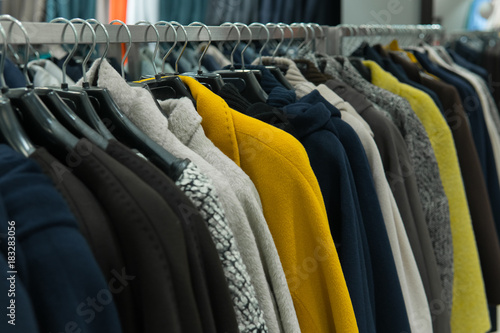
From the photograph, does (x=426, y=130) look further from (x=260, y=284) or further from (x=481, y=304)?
(x=260, y=284)

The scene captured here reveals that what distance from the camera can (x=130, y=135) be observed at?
0.69m

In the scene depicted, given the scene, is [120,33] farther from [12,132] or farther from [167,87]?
[12,132]

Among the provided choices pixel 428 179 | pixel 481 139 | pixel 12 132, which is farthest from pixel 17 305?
pixel 481 139

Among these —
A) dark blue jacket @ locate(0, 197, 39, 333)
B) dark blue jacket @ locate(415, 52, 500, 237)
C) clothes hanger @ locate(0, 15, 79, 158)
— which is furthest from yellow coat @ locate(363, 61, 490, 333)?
dark blue jacket @ locate(0, 197, 39, 333)

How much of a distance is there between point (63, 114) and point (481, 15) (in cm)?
345

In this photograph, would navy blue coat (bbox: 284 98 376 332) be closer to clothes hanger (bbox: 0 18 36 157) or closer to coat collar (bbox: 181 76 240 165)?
coat collar (bbox: 181 76 240 165)

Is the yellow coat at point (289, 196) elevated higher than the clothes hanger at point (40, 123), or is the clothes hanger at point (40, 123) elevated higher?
the clothes hanger at point (40, 123)

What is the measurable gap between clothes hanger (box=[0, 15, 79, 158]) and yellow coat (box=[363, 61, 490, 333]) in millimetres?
943

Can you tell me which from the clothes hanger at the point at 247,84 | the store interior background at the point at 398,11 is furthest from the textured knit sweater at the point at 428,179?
the store interior background at the point at 398,11

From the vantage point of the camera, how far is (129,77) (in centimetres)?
147

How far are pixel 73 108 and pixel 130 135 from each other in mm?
85

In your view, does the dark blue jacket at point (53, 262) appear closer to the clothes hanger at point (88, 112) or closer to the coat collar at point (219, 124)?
the clothes hanger at point (88, 112)

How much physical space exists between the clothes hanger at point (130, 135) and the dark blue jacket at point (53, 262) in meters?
0.19

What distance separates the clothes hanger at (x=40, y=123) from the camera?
23.7 inches
